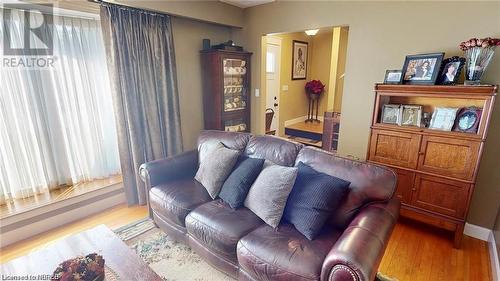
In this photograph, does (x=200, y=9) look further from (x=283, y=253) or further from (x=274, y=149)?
(x=283, y=253)

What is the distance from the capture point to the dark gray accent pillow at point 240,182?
1910mm

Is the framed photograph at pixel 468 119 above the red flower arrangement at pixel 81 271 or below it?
above

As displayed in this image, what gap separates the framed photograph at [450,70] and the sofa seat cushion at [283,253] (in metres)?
1.65

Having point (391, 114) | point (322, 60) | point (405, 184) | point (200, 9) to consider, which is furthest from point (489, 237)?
point (322, 60)

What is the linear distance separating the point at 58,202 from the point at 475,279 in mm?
3750

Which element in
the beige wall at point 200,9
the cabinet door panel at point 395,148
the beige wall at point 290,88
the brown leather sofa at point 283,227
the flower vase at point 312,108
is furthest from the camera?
the flower vase at point 312,108

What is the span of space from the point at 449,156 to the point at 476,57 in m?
0.81

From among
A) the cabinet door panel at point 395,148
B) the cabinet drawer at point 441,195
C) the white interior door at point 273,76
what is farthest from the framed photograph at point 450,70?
the white interior door at point 273,76

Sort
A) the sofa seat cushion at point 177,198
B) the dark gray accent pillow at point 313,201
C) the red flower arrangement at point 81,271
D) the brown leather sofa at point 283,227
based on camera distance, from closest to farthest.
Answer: the red flower arrangement at point 81,271, the brown leather sofa at point 283,227, the dark gray accent pillow at point 313,201, the sofa seat cushion at point 177,198

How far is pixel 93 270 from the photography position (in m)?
1.15

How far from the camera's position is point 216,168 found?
7.04 feet

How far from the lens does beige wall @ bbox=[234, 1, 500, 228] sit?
2.12 meters

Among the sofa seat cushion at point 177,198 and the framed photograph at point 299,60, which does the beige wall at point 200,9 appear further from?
the framed photograph at point 299,60

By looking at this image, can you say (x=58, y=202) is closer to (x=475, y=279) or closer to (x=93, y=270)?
(x=93, y=270)
